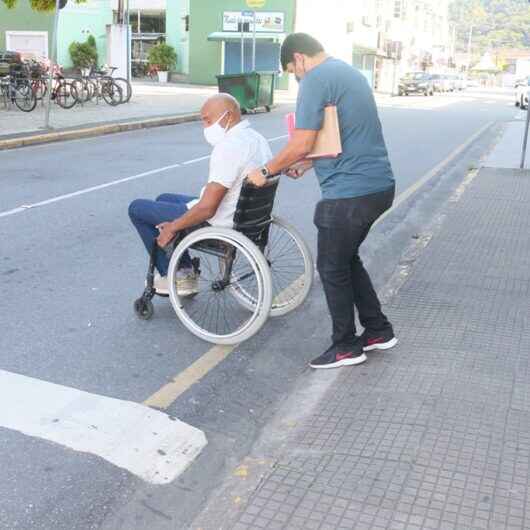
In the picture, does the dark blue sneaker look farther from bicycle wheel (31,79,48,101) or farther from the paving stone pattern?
bicycle wheel (31,79,48,101)

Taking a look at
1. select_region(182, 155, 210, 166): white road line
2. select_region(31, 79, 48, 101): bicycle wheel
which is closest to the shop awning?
select_region(31, 79, 48, 101): bicycle wheel

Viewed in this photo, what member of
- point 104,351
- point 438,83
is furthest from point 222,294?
point 438,83

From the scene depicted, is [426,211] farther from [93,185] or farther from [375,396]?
[375,396]

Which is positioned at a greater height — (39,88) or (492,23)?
(492,23)

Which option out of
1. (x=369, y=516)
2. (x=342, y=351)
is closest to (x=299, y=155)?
(x=342, y=351)

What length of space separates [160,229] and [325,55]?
152cm

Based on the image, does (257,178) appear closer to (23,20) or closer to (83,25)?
(23,20)

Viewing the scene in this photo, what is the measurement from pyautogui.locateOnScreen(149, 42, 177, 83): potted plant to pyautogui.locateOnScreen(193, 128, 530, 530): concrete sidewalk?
41.4 m

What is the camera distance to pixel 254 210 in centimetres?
478

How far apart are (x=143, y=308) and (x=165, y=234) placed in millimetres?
625

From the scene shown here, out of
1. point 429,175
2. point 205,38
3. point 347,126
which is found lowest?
point 429,175

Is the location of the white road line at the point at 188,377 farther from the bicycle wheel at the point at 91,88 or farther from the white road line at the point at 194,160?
the bicycle wheel at the point at 91,88

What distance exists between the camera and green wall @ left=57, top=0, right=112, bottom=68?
38.9 meters

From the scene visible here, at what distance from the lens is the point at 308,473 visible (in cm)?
320
